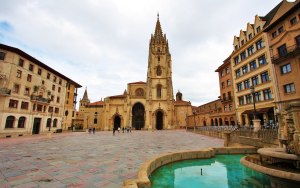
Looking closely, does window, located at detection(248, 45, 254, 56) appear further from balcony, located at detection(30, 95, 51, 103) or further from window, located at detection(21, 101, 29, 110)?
window, located at detection(21, 101, 29, 110)

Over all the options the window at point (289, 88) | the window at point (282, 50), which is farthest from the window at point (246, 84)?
the window at point (282, 50)

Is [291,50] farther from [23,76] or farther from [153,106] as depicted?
[23,76]

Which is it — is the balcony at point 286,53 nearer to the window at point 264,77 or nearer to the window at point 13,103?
the window at point 264,77

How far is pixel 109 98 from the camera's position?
1912 inches

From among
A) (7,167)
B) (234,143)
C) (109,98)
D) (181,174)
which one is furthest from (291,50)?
(109,98)

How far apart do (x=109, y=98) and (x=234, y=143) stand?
40522mm

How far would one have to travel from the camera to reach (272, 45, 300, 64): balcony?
17.4 meters

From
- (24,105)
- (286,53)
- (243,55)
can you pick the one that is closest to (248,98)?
(243,55)

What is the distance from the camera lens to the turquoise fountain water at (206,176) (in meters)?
5.78

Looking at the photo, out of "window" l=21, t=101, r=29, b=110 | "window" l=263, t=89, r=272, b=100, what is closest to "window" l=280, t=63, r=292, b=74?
"window" l=263, t=89, r=272, b=100

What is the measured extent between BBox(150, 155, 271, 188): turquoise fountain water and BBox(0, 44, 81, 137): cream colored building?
26.2 meters

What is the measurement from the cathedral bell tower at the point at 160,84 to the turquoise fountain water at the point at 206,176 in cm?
3793

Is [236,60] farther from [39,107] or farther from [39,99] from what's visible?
[39,107]

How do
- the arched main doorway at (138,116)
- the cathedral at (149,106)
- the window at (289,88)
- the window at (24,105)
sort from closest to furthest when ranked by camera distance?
the window at (289,88), the window at (24,105), the cathedral at (149,106), the arched main doorway at (138,116)
